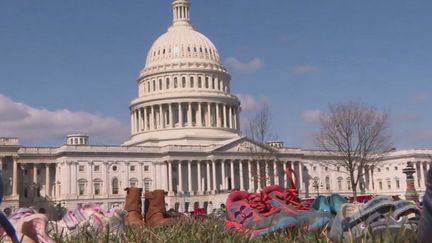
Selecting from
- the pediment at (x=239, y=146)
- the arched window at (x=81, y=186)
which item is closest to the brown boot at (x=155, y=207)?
the arched window at (x=81, y=186)

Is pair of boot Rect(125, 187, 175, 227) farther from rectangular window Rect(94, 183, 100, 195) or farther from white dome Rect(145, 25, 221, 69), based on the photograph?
white dome Rect(145, 25, 221, 69)

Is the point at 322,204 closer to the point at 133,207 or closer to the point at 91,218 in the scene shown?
the point at 91,218

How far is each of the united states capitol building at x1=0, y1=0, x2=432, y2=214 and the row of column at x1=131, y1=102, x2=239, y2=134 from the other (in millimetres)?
189

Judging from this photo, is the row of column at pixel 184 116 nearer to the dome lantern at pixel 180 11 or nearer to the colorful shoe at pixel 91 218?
the dome lantern at pixel 180 11

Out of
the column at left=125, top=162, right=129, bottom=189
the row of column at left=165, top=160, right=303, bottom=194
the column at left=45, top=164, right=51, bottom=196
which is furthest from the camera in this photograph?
the row of column at left=165, top=160, right=303, bottom=194

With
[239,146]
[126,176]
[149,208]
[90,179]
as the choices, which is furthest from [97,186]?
[149,208]

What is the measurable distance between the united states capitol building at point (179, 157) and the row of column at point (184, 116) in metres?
0.19

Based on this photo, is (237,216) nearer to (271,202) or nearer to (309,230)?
(271,202)

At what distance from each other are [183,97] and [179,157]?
1558cm

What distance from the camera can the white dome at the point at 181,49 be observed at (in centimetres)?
11712

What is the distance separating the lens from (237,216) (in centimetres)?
934

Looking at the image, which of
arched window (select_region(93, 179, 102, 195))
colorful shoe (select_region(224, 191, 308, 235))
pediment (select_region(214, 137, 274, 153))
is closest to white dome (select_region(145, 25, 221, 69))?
pediment (select_region(214, 137, 274, 153))

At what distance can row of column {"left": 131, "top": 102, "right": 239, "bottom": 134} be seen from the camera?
362 ft

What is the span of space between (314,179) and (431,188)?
112927mm
